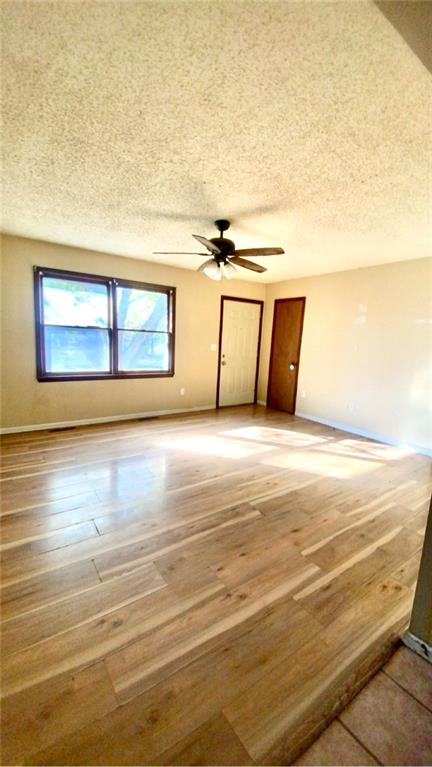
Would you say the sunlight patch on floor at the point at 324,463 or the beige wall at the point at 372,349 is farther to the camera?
the beige wall at the point at 372,349

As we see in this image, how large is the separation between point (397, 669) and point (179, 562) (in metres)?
1.18

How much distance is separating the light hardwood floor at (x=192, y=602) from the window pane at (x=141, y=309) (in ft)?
7.83

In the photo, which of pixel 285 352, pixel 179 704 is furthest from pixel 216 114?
pixel 285 352

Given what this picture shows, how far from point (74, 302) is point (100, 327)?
482 mm

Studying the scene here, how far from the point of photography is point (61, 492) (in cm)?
262

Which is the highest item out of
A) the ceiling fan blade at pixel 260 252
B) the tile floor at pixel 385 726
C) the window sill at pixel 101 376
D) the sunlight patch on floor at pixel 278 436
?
the ceiling fan blade at pixel 260 252

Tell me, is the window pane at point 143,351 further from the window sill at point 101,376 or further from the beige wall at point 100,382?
the beige wall at point 100,382

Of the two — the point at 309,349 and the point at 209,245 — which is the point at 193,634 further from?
the point at 309,349

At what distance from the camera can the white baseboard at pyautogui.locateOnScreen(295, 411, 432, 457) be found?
12.9 ft

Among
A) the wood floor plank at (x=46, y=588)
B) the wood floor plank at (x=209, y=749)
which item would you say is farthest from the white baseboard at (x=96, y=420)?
the wood floor plank at (x=209, y=749)

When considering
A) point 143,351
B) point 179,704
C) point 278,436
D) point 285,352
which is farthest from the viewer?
point 285,352

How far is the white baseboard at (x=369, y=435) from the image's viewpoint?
12.9ft

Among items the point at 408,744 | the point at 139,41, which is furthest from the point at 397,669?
the point at 139,41

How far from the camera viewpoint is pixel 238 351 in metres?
6.06
